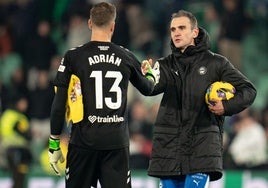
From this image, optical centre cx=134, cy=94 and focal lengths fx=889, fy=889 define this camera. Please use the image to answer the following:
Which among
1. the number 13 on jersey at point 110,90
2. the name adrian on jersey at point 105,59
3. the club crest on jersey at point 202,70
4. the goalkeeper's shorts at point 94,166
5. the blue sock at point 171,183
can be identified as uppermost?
the name adrian on jersey at point 105,59

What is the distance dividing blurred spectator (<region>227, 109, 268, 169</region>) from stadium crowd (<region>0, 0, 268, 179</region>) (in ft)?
0.82

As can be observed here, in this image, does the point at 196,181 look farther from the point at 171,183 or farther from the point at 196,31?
the point at 196,31

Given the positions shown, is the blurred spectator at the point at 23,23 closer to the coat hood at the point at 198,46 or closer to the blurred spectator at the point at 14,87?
the blurred spectator at the point at 14,87

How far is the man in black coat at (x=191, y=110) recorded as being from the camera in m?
8.04

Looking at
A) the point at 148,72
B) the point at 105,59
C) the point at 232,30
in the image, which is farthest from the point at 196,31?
the point at 232,30

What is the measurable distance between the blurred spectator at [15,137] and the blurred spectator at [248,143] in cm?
330

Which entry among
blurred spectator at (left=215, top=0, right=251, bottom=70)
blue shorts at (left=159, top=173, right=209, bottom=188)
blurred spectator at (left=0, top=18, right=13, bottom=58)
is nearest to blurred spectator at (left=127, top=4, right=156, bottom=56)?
blurred spectator at (left=215, top=0, right=251, bottom=70)

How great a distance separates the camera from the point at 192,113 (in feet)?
26.6

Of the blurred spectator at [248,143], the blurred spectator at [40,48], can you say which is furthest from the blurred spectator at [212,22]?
the blurred spectator at [40,48]

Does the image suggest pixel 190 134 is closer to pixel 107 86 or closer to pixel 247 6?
pixel 107 86

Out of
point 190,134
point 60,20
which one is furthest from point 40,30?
point 190,134

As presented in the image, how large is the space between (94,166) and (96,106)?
1.78ft

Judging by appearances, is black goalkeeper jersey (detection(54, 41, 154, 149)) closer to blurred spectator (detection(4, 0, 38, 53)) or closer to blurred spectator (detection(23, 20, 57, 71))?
blurred spectator (detection(23, 20, 57, 71))

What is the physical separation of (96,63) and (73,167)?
3.08 ft
